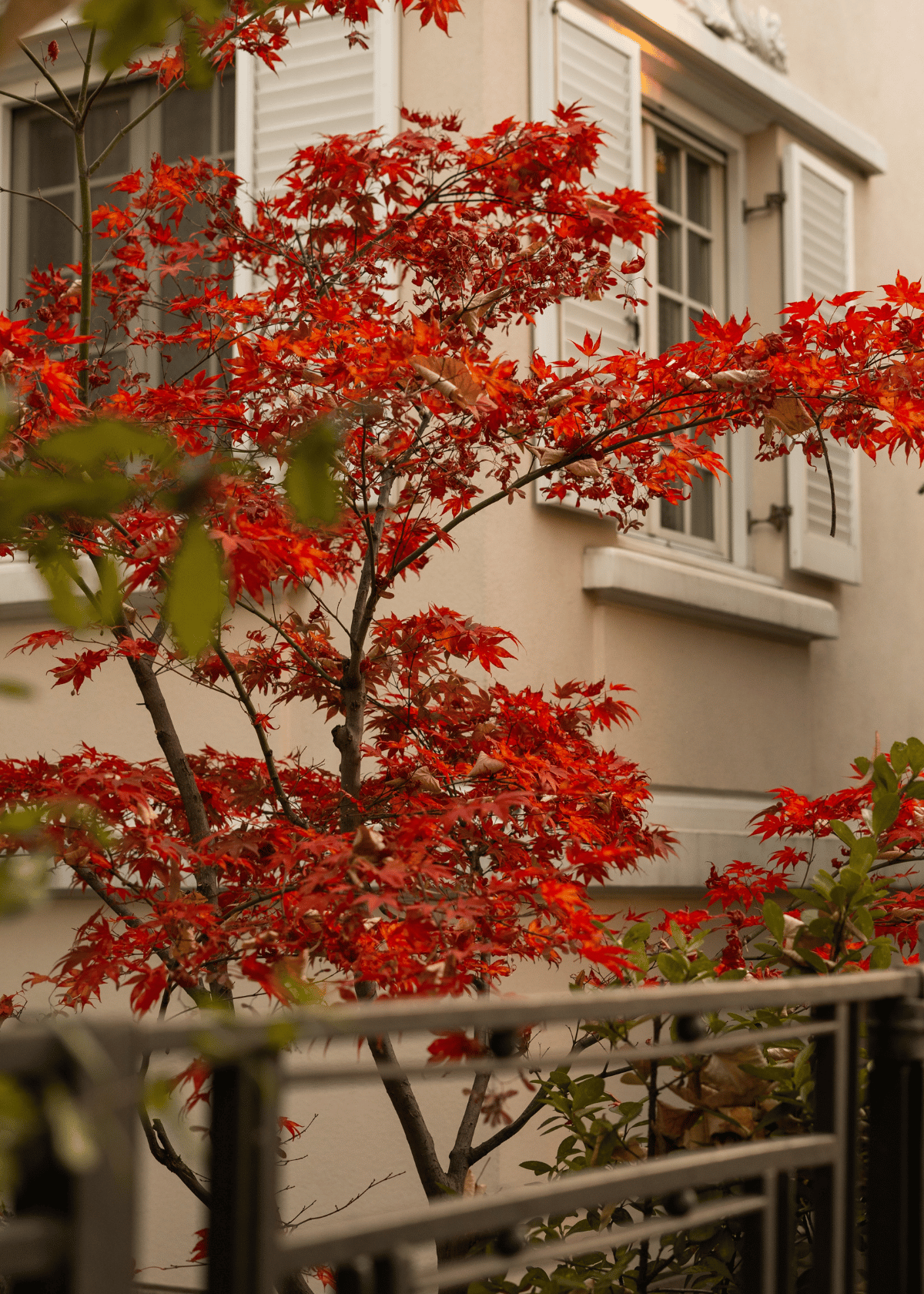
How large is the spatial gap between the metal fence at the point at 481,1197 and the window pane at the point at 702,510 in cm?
425

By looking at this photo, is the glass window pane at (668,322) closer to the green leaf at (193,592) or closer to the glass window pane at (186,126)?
the glass window pane at (186,126)

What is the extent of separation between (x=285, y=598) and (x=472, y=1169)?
75.3 inches

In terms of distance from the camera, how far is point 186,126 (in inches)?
228

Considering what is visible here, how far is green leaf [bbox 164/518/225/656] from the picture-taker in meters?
0.57

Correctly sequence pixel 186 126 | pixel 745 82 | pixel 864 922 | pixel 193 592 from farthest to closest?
1. pixel 745 82
2. pixel 186 126
3. pixel 864 922
4. pixel 193 592

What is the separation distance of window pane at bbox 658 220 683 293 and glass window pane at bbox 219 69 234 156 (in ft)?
5.94

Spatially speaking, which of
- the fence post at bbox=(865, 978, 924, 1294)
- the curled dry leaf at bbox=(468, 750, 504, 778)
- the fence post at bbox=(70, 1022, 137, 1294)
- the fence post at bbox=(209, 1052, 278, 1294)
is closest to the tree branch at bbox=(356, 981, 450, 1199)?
the curled dry leaf at bbox=(468, 750, 504, 778)

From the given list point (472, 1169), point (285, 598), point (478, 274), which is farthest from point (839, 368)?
point (472, 1169)

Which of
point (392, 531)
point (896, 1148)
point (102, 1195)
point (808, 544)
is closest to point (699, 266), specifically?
point (808, 544)

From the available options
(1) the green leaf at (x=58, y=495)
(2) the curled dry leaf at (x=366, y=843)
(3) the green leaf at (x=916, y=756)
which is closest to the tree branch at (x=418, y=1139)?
(2) the curled dry leaf at (x=366, y=843)

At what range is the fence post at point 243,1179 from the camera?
3.97 ft

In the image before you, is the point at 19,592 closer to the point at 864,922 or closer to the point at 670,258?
the point at 670,258

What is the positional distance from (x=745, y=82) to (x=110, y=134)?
2685mm

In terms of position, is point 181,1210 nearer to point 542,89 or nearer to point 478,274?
point 478,274
